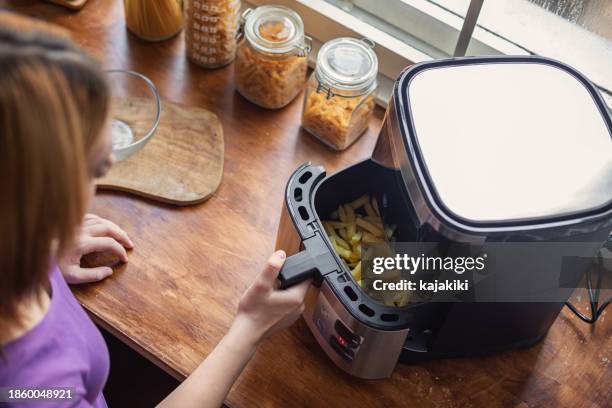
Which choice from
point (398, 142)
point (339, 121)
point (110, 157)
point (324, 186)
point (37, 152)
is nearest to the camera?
point (37, 152)

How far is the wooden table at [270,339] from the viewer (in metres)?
0.96

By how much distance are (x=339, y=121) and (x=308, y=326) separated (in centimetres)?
34

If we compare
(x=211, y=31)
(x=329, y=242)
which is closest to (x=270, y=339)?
(x=329, y=242)

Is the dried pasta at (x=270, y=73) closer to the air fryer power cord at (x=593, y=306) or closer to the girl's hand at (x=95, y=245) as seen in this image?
the girl's hand at (x=95, y=245)

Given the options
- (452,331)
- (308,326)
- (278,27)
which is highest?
(278,27)

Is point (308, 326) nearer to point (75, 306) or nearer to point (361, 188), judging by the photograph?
point (361, 188)

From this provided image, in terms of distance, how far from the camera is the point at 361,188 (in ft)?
3.24

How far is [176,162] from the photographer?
3.75 feet

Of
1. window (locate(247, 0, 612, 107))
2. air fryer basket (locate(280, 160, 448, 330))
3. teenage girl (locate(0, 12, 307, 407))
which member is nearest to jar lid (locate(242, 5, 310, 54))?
window (locate(247, 0, 612, 107))

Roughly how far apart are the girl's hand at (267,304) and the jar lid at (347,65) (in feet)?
1.08

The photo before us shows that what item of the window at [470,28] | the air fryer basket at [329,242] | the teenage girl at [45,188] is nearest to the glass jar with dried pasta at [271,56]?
the window at [470,28]

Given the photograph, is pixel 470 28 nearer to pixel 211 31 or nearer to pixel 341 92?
pixel 341 92

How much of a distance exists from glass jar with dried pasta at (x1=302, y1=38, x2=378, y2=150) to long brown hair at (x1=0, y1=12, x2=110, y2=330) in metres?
0.54

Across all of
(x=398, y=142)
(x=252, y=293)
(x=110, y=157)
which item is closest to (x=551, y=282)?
(x=398, y=142)
